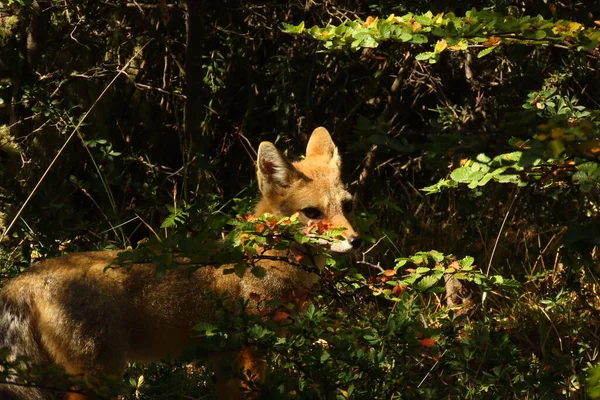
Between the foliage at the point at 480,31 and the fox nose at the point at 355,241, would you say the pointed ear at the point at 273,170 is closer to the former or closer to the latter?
the fox nose at the point at 355,241

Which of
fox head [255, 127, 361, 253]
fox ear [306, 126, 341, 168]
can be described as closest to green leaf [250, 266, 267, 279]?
fox head [255, 127, 361, 253]

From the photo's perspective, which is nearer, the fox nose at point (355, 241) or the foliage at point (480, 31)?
the foliage at point (480, 31)

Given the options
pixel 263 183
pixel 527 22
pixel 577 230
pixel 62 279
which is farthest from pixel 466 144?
pixel 263 183

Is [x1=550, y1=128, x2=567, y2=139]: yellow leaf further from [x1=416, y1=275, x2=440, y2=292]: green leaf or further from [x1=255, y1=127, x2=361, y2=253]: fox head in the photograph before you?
[x1=255, y1=127, x2=361, y2=253]: fox head

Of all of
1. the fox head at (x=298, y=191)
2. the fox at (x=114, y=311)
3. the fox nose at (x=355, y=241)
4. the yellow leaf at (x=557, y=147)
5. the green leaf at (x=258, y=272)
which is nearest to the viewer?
the yellow leaf at (x=557, y=147)

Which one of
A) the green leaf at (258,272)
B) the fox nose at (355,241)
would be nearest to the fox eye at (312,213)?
the fox nose at (355,241)

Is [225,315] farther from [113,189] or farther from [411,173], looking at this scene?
[411,173]

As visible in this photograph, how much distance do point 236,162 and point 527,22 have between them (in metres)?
4.36

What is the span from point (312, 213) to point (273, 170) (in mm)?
358

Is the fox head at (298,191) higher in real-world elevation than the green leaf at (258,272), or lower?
lower

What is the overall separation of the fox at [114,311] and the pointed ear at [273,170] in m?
0.38

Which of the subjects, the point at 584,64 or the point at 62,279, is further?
the point at 584,64

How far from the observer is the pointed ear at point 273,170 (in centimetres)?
538

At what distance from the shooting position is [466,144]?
2.86 metres
